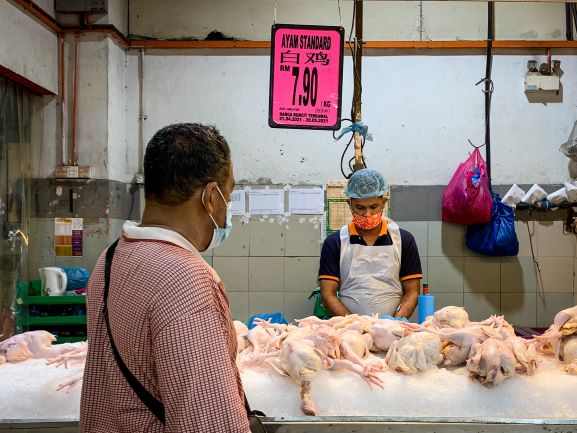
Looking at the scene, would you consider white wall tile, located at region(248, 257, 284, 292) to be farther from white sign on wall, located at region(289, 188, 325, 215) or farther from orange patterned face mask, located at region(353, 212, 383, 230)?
orange patterned face mask, located at region(353, 212, 383, 230)

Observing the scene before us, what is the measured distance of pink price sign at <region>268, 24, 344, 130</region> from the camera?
4051 mm

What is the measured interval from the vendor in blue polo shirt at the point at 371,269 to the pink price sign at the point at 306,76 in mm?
644

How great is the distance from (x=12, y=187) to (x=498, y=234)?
166 inches

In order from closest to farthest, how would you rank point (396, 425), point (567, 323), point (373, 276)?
point (396, 425), point (567, 323), point (373, 276)

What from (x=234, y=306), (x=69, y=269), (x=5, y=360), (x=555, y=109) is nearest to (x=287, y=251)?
(x=234, y=306)

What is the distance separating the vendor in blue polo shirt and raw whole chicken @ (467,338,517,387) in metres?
1.71

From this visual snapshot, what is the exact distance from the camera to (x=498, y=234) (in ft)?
18.4

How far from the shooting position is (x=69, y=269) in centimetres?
537

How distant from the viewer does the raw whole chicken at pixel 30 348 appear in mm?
2824

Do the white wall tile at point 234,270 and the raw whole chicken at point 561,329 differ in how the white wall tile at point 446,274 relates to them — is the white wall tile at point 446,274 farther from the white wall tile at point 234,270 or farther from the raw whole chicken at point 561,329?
Answer: the raw whole chicken at point 561,329

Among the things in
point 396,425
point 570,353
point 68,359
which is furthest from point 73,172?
point 570,353

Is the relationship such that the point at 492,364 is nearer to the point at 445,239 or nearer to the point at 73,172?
the point at 445,239

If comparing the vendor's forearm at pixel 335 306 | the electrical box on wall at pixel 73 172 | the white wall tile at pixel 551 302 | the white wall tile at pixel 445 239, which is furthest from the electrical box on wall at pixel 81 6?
the white wall tile at pixel 551 302

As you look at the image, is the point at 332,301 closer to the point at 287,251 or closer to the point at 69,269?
the point at 287,251
